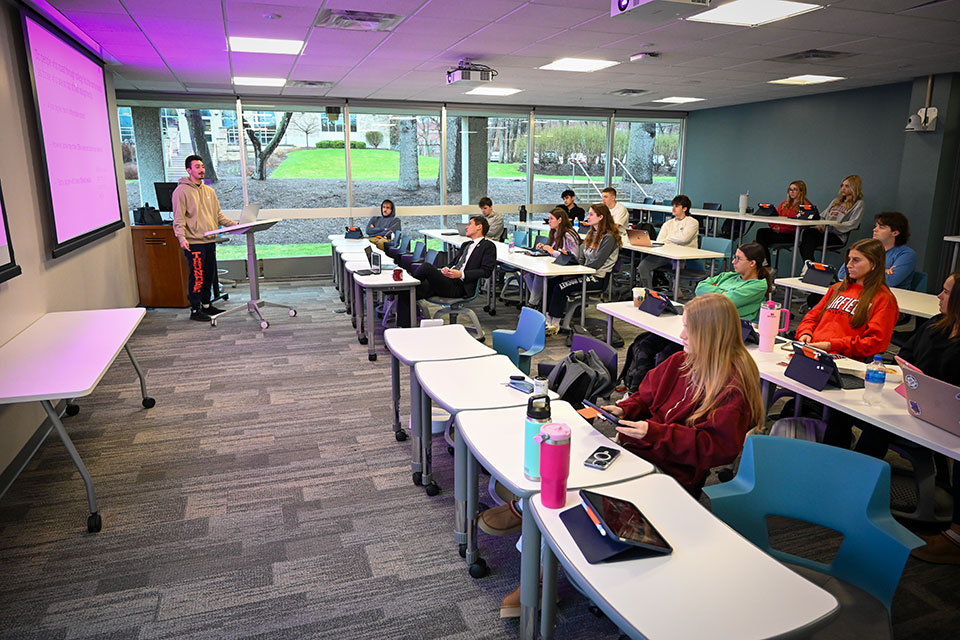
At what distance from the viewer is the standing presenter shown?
6.78 meters

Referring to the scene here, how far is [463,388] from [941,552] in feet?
7.57

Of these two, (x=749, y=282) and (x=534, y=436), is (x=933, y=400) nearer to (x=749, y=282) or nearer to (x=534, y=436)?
(x=534, y=436)

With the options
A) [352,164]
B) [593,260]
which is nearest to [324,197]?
[352,164]

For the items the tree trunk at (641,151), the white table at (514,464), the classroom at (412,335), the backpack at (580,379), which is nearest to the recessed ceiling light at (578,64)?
the classroom at (412,335)

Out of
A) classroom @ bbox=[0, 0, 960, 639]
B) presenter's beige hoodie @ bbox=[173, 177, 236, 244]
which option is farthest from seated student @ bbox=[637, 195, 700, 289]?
presenter's beige hoodie @ bbox=[173, 177, 236, 244]

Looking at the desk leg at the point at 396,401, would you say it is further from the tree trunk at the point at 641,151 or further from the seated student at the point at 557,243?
the tree trunk at the point at 641,151

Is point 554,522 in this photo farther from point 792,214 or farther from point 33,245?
point 792,214

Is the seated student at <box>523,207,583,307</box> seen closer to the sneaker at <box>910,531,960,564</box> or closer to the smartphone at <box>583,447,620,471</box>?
the sneaker at <box>910,531,960,564</box>

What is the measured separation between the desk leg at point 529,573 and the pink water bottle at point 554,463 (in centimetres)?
11

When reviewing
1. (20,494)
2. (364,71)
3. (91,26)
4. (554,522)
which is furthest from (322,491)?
(364,71)

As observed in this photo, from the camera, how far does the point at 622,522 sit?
165 cm

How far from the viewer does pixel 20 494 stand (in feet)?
Answer: 10.9

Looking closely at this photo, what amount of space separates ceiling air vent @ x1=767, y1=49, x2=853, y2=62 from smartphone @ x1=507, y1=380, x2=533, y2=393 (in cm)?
524

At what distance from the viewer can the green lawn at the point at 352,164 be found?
34.4 feet
